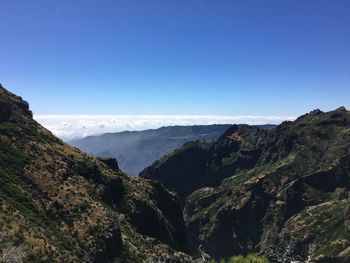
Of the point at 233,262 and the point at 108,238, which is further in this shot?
the point at 108,238

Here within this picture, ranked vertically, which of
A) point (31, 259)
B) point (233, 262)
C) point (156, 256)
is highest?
point (233, 262)

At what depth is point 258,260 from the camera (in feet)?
329

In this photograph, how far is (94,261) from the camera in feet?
579

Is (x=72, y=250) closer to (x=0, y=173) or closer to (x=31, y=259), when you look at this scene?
(x=31, y=259)

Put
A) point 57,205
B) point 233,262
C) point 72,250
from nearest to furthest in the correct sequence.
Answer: point 233,262, point 72,250, point 57,205

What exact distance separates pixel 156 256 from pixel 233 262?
97309 mm

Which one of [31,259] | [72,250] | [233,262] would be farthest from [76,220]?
[233,262]

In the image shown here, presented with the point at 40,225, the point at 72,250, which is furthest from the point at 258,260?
the point at 40,225

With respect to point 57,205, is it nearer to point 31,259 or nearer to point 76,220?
point 76,220

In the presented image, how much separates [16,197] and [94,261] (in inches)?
1697

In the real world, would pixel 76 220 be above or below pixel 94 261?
above

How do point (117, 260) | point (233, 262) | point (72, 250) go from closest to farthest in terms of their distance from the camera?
point (233, 262)
point (72, 250)
point (117, 260)

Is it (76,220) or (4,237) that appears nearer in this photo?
(4,237)

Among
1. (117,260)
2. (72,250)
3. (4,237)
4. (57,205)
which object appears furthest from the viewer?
(57,205)
